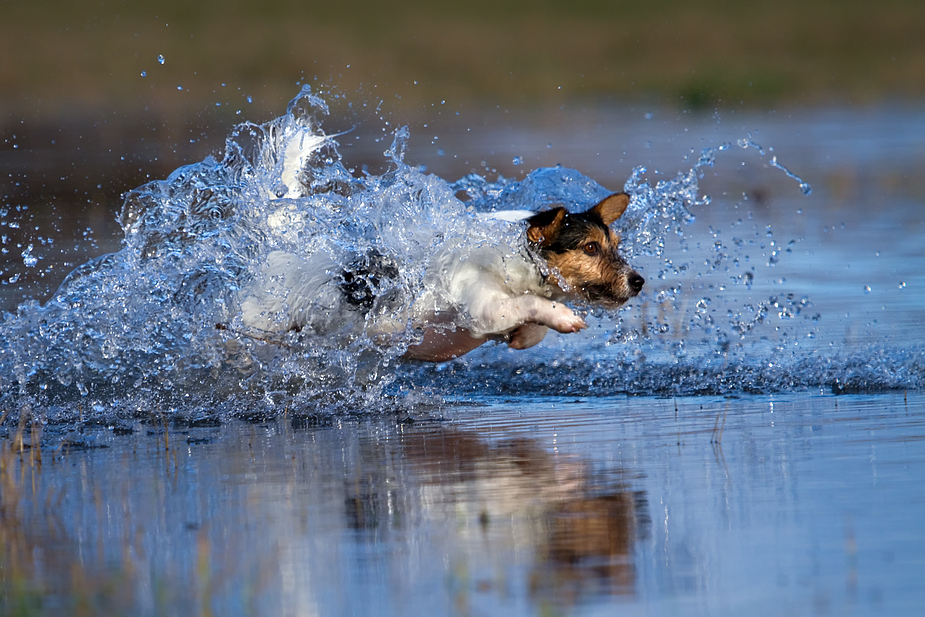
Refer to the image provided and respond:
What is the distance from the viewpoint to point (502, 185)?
8.29 metres

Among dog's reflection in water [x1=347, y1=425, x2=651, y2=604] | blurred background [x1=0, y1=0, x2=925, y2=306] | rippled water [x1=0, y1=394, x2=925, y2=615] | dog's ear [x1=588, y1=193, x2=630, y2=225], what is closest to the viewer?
rippled water [x1=0, y1=394, x2=925, y2=615]

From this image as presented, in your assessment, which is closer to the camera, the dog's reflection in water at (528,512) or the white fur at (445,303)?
the dog's reflection in water at (528,512)

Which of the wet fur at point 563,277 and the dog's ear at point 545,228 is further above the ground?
the dog's ear at point 545,228

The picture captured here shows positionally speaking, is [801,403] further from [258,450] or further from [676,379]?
[258,450]

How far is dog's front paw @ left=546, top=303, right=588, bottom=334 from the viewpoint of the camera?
18.5 ft

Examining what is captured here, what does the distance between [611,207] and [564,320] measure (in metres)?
0.96

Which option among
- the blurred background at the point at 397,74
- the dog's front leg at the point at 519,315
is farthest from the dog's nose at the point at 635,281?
the blurred background at the point at 397,74

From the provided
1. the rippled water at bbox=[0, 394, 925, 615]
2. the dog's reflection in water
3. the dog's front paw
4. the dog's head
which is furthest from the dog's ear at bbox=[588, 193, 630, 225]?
the dog's reflection in water

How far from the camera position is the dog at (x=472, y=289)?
5.93 meters

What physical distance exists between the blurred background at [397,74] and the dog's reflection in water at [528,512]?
21.7 ft

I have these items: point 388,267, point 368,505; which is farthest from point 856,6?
point 368,505

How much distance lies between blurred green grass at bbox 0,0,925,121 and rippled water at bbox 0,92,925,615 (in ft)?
41.1

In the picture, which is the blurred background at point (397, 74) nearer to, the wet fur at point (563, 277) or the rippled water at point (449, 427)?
the rippled water at point (449, 427)

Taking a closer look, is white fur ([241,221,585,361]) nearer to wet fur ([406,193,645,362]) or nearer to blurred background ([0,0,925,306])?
wet fur ([406,193,645,362])
